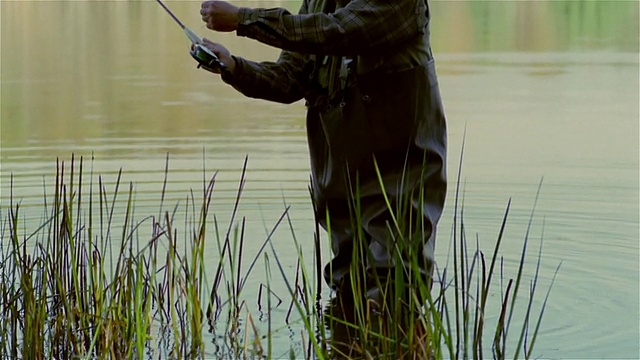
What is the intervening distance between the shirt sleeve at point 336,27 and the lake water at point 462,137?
2.58 ft

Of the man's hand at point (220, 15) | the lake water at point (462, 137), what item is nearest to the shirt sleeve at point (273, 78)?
the man's hand at point (220, 15)

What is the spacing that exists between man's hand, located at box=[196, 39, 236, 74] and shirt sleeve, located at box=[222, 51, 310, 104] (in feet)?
0.07

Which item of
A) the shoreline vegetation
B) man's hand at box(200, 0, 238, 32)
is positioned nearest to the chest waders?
the shoreline vegetation

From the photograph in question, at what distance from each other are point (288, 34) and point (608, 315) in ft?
4.00

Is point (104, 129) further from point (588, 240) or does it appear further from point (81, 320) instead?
point (81, 320)

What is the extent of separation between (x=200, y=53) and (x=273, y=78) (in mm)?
348

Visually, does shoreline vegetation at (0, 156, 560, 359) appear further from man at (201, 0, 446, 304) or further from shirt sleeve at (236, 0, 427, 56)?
shirt sleeve at (236, 0, 427, 56)

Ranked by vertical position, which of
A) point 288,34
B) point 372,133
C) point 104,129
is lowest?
point 104,129

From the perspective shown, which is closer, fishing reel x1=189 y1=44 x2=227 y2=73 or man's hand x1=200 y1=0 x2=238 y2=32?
man's hand x1=200 y1=0 x2=238 y2=32

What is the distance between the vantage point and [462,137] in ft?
23.6

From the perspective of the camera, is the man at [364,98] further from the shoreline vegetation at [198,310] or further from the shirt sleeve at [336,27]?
the shoreline vegetation at [198,310]

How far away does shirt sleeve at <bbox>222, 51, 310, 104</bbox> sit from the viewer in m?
3.85

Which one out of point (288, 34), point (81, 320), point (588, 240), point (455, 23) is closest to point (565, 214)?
point (588, 240)

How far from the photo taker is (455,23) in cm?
1520
